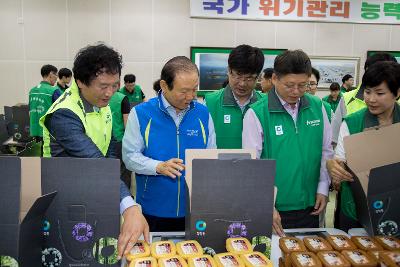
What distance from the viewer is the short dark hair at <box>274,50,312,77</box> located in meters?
1.61

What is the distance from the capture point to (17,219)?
1.04 meters

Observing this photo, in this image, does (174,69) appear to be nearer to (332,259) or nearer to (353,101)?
(332,259)

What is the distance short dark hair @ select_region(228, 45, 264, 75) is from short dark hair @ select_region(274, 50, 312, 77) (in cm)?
33

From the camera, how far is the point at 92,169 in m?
1.10

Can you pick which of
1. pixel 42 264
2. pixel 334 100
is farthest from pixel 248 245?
pixel 334 100

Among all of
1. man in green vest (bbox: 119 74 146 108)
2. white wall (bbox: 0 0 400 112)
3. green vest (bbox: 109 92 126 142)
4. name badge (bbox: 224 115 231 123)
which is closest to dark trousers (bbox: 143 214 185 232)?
name badge (bbox: 224 115 231 123)

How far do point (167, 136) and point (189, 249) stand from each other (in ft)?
2.22

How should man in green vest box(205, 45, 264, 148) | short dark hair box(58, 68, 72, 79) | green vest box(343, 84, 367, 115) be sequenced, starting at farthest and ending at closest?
short dark hair box(58, 68, 72, 79) < green vest box(343, 84, 367, 115) < man in green vest box(205, 45, 264, 148)

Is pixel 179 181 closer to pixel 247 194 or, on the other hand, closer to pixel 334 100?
pixel 247 194

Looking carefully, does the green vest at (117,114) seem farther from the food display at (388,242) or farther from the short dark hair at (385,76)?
the food display at (388,242)

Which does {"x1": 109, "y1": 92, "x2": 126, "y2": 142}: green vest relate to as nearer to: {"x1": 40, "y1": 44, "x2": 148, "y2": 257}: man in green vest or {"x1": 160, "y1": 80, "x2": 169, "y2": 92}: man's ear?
{"x1": 160, "y1": 80, "x2": 169, "y2": 92}: man's ear

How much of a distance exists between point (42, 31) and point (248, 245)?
5.94 m

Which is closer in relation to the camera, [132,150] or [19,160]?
[19,160]

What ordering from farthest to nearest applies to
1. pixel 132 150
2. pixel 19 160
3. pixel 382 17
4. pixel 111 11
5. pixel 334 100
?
pixel 382 17 → pixel 111 11 → pixel 334 100 → pixel 132 150 → pixel 19 160
